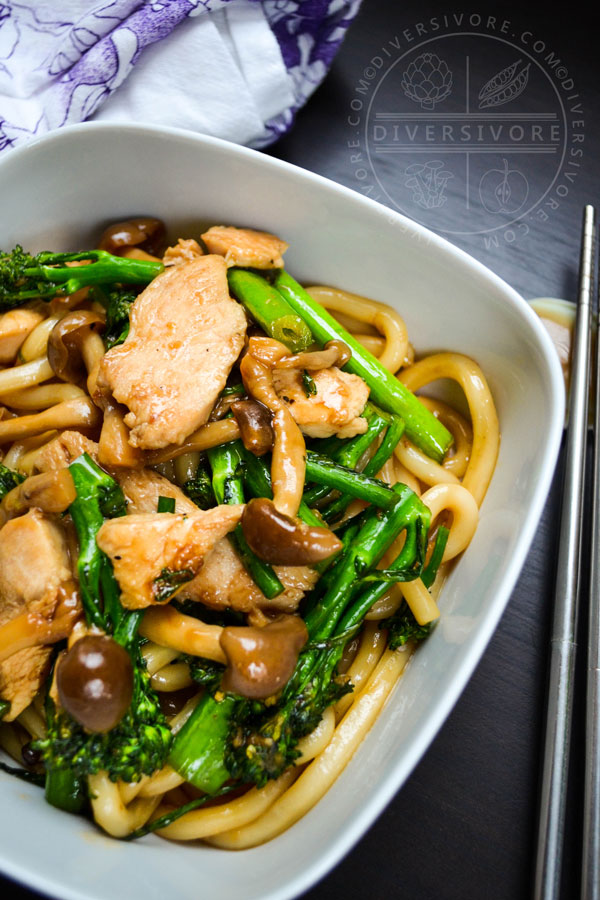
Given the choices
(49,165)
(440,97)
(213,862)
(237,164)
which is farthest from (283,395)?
(440,97)

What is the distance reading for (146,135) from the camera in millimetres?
2230

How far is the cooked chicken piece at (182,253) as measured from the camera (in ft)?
7.45

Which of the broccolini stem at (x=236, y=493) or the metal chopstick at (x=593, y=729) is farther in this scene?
the metal chopstick at (x=593, y=729)

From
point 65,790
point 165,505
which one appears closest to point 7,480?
point 165,505

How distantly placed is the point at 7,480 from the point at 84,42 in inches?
65.3

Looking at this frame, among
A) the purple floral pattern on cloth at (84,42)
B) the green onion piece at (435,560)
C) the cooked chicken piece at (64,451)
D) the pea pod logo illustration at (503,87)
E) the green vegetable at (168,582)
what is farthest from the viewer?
the pea pod logo illustration at (503,87)

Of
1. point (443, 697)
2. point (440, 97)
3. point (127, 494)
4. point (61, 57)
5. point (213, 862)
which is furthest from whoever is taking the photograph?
point (440, 97)

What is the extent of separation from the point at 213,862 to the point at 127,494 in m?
0.96

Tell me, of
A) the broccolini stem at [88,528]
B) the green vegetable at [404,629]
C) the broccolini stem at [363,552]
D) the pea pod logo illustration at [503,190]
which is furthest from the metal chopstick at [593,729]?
the broccolini stem at [88,528]

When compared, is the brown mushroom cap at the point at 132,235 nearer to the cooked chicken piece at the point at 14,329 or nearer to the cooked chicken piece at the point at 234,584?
the cooked chicken piece at the point at 14,329

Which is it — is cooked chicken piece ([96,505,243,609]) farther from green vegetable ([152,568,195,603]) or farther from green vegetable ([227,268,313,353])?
green vegetable ([227,268,313,353])

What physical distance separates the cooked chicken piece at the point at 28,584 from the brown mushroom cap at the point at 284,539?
52cm

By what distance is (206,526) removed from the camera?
1.85 metres

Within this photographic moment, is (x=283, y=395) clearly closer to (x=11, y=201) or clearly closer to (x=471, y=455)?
(x=471, y=455)
